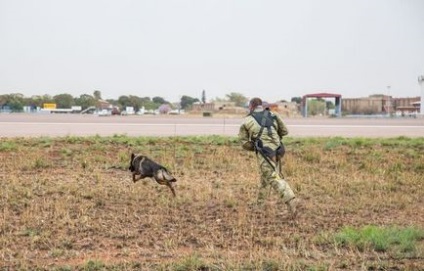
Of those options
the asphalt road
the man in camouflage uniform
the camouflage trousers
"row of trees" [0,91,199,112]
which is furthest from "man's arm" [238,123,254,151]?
"row of trees" [0,91,199,112]

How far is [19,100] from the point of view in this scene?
120938 mm

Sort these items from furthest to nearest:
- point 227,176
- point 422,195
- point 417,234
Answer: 1. point 227,176
2. point 422,195
3. point 417,234

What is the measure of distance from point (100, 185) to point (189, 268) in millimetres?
5614

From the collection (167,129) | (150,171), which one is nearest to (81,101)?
(167,129)

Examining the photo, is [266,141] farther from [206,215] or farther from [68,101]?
[68,101]

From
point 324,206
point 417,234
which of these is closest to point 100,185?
point 324,206

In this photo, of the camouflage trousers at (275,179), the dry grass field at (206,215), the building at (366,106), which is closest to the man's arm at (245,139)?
the camouflage trousers at (275,179)

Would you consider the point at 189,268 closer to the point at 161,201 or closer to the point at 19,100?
the point at 161,201

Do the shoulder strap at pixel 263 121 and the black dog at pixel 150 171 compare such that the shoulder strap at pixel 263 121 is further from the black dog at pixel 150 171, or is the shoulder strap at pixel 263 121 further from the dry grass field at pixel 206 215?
the black dog at pixel 150 171

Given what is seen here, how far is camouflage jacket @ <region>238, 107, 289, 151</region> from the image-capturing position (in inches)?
327

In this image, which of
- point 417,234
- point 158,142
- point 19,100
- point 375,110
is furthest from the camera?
point 19,100

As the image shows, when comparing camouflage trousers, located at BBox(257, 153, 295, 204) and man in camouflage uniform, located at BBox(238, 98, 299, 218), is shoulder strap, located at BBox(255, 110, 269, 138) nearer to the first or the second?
man in camouflage uniform, located at BBox(238, 98, 299, 218)

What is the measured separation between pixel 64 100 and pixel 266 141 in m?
128

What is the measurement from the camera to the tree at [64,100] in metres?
128
